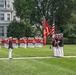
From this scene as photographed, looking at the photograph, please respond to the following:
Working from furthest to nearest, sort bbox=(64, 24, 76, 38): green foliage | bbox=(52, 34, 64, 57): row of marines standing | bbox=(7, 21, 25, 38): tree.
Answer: bbox=(64, 24, 76, 38): green foliage → bbox=(7, 21, 25, 38): tree → bbox=(52, 34, 64, 57): row of marines standing

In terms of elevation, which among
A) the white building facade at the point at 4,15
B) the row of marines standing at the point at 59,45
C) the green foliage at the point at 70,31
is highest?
the white building facade at the point at 4,15

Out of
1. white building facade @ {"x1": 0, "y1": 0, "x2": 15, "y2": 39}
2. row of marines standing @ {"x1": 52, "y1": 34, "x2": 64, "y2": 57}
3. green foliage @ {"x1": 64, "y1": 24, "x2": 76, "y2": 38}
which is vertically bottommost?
row of marines standing @ {"x1": 52, "y1": 34, "x2": 64, "y2": 57}

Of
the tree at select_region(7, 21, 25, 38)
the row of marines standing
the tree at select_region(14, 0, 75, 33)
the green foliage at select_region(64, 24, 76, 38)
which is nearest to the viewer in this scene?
the row of marines standing

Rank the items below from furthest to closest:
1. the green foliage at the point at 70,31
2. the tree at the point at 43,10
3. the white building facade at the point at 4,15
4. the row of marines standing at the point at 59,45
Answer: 1. the white building facade at the point at 4,15
2. the green foliage at the point at 70,31
3. the tree at the point at 43,10
4. the row of marines standing at the point at 59,45

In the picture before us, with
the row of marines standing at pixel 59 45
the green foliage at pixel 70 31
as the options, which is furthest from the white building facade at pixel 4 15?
the row of marines standing at pixel 59 45

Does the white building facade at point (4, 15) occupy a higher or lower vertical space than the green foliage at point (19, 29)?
higher

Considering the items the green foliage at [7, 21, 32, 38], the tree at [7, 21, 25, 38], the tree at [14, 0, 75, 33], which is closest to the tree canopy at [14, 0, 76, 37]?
the tree at [14, 0, 75, 33]

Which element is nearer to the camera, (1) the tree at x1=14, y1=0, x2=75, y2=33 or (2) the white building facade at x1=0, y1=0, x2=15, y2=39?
(1) the tree at x1=14, y1=0, x2=75, y2=33

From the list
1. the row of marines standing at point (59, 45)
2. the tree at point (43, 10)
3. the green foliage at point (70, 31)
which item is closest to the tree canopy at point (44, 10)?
the tree at point (43, 10)

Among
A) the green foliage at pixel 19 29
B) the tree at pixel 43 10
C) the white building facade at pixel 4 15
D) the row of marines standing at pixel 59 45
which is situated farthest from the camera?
the white building facade at pixel 4 15

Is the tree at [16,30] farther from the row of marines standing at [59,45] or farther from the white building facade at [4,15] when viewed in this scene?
the row of marines standing at [59,45]

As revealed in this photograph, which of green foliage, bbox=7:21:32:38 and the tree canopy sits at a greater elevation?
the tree canopy

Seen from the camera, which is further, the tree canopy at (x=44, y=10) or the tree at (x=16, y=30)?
the tree canopy at (x=44, y=10)

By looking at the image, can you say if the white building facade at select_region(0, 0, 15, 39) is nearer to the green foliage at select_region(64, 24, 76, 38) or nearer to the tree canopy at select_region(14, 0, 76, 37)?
the tree canopy at select_region(14, 0, 76, 37)
